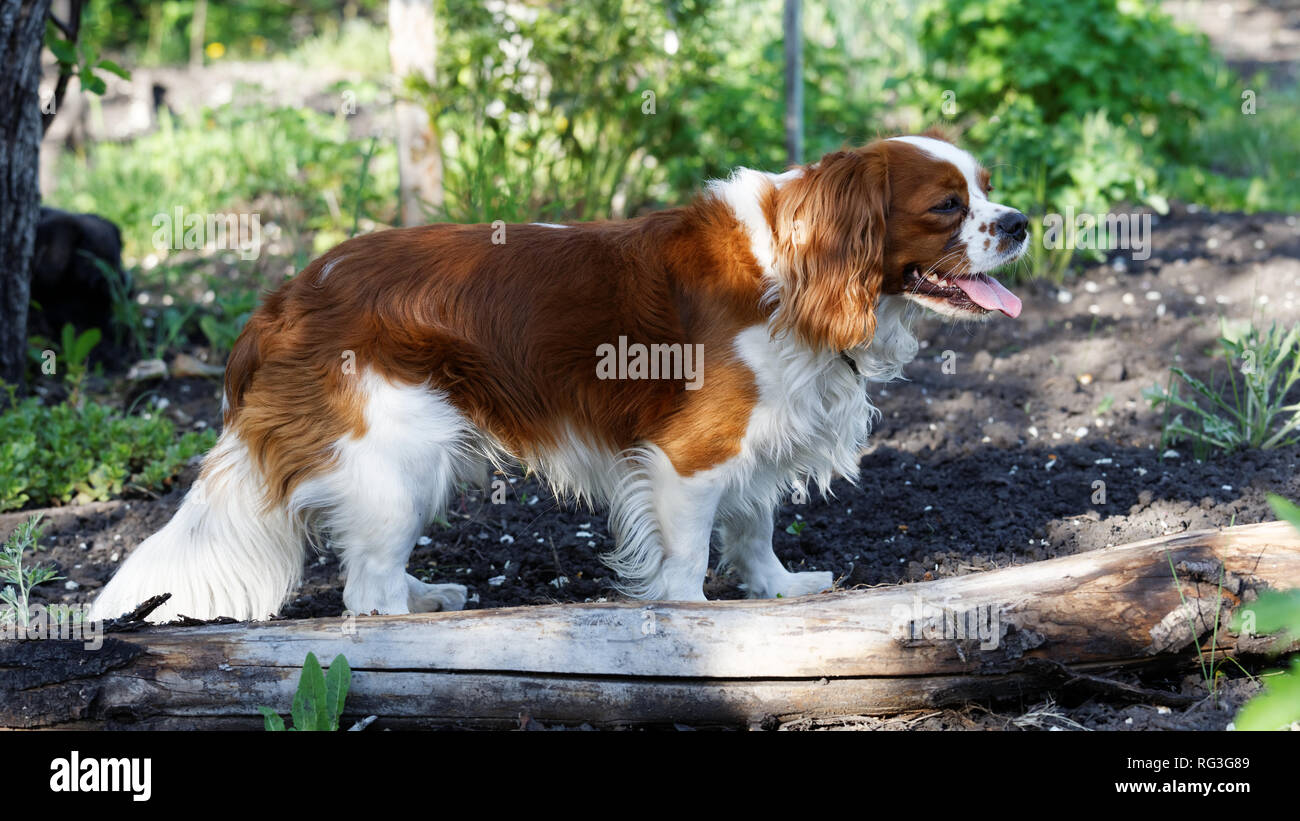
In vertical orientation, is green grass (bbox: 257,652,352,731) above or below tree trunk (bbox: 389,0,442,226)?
below

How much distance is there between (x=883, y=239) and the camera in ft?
10.4

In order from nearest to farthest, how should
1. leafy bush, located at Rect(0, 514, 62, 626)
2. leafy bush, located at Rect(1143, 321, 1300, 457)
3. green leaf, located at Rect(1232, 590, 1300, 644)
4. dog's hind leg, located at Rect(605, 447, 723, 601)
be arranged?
green leaf, located at Rect(1232, 590, 1300, 644), leafy bush, located at Rect(0, 514, 62, 626), dog's hind leg, located at Rect(605, 447, 723, 601), leafy bush, located at Rect(1143, 321, 1300, 457)

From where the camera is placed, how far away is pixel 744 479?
3.33 meters

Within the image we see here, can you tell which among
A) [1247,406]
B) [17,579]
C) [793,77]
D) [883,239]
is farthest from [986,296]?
[793,77]

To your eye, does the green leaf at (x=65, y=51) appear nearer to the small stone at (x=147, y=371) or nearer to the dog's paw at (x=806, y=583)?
the small stone at (x=147, y=371)

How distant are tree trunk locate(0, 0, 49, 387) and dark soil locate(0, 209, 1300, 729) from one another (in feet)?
1.92

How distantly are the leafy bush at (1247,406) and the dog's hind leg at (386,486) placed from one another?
2531 mm

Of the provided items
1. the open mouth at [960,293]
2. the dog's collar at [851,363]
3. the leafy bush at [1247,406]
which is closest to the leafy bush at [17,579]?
the dog's collar at [851,363]

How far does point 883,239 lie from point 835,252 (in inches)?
6.3

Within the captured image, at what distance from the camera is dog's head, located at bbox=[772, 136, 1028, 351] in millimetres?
3133

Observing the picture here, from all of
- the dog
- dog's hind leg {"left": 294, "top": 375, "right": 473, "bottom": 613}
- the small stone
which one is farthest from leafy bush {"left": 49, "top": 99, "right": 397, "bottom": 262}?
dog's hind leg {"left": 294, "top": 375, "right": 473, "bottom": 613}

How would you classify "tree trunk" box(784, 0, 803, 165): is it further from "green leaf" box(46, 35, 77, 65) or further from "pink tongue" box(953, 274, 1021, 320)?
"green leaf" box(46, 35, 77, 65)

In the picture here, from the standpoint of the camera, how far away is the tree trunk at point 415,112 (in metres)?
6.17

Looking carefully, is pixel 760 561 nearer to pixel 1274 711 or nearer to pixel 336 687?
pixel 336 687
